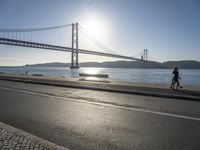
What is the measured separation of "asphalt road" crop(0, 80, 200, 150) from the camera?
5.56m

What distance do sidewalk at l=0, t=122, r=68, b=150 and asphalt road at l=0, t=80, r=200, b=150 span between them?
1.53 feet

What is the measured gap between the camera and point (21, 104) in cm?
1044

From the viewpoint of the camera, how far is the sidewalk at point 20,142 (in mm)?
4914

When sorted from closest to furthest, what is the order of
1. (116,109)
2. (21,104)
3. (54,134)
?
(54,134) < (116,109) < (21,104)

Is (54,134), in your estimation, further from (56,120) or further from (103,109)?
(103,109)

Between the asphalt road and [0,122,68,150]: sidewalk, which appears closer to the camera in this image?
[0,122,68,150]: sidewalk

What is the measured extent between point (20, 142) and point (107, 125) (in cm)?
241

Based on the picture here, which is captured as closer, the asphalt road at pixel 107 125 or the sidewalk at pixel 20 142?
the sidewalk at pixel 20 142

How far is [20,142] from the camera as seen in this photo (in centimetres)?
520

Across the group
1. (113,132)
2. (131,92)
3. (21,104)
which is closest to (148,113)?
(113,132)

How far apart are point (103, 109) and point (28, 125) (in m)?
2.87

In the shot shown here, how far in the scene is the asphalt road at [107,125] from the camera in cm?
556

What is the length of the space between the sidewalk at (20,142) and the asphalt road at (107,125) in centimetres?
47

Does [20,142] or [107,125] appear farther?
[107,125]
